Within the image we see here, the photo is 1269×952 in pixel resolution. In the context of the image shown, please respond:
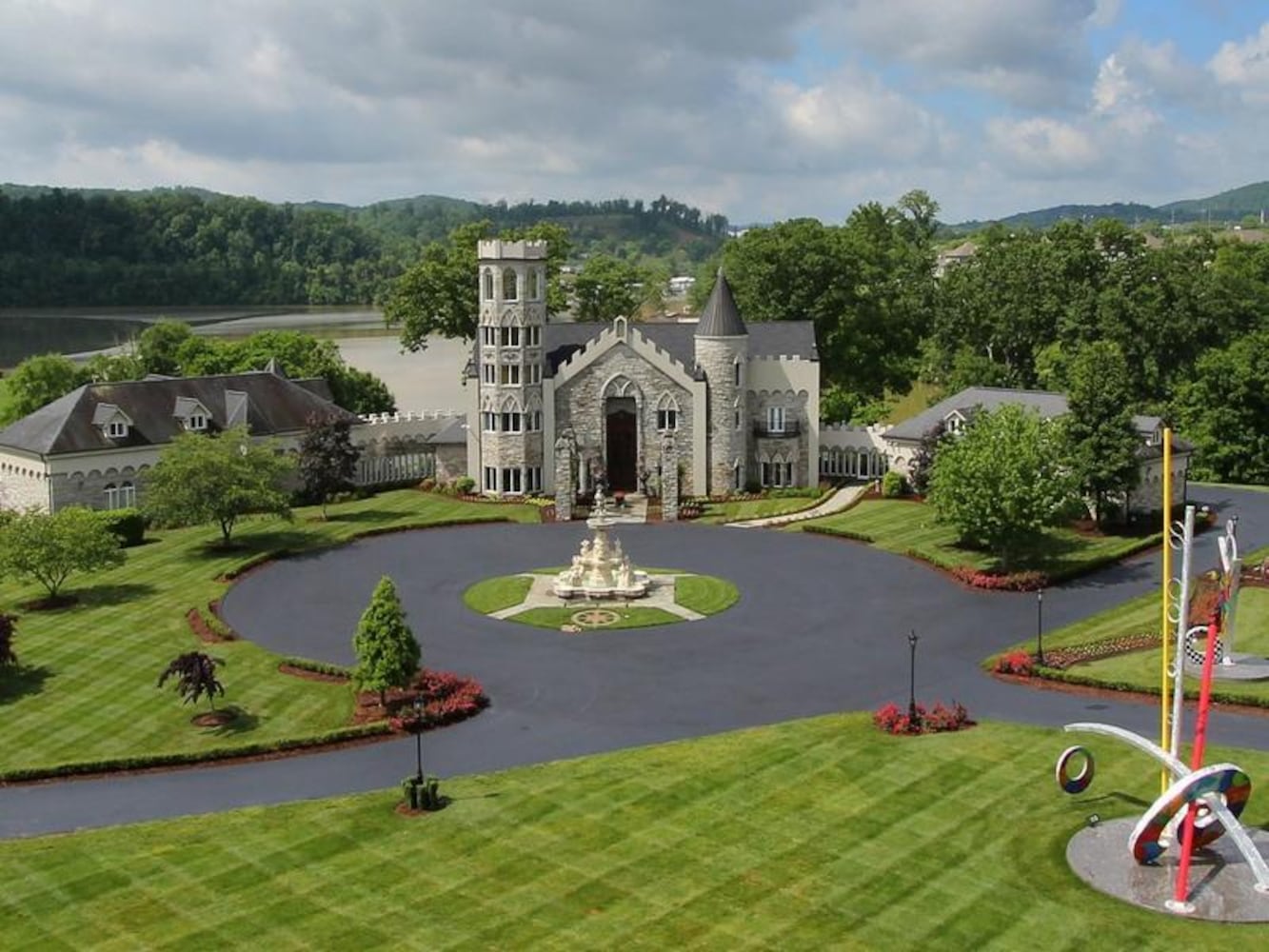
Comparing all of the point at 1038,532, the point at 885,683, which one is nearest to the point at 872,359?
the point at 1038,532

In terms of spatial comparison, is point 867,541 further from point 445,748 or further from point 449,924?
point 449,924

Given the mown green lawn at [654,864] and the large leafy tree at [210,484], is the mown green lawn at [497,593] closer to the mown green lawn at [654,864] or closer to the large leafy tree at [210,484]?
the large leafy tree at [210,484]

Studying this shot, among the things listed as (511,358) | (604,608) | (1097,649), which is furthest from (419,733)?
(511,358)

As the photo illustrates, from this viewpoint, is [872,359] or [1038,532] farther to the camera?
[872,359]

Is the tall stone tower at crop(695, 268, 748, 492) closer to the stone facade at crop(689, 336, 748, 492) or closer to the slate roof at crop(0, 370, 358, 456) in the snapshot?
the stone facade at crop(689, 336, 748, 492)

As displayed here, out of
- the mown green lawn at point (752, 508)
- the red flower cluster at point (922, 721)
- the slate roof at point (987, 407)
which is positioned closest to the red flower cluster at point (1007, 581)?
the slate roof at point (987, 407)
